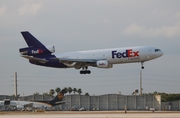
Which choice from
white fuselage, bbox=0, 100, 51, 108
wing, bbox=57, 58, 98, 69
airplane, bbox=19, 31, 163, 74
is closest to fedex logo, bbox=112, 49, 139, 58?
airplane, bbox=19, 31, 163, 74

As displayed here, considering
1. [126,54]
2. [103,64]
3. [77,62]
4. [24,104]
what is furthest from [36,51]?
[24,104]

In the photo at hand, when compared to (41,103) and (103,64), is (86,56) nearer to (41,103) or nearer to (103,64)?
(103,64)

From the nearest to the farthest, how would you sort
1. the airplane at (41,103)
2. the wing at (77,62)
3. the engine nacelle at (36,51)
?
the wing at (77,62) → the engine nacelle at (36,51) → the airplane at (41,103)

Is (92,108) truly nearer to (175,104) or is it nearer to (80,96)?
(80,96)

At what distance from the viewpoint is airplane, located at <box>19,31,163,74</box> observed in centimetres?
11369

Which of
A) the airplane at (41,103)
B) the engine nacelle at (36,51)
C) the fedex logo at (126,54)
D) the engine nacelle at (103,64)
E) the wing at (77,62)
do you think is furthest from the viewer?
the airplane at (41,103)

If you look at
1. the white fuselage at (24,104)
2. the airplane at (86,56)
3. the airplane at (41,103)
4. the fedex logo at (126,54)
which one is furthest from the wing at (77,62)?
the white fuselage at (24,104)

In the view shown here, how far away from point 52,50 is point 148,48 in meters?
25.8

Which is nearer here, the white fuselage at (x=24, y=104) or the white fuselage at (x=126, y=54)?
the white fuselage at (x=126, y=54)

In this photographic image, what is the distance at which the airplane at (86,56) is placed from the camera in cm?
11369

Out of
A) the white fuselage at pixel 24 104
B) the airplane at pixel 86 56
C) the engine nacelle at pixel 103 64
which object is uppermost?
the airplane at pixel 86 56

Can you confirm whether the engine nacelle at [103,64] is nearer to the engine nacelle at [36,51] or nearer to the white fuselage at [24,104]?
the engine nacelle at [36,51]

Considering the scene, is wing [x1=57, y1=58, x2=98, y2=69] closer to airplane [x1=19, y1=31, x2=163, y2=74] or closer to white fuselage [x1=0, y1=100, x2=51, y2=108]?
airplane [x1=19, y1=31, x2=163, y2=74]

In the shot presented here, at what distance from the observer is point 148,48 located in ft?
379
